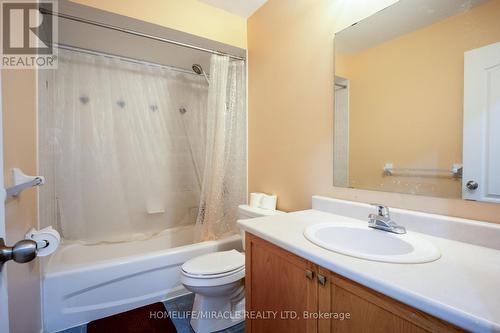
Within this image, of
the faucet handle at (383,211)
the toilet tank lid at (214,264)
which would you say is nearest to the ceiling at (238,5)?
the faucet handle at (383,211)

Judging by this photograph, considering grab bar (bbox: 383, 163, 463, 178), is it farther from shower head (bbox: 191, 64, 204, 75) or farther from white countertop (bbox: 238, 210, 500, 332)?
shower head (bbox: 191, 64, 204, 75)

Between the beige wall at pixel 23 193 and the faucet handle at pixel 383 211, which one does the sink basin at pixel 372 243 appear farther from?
the beige wall at pixel 23 193

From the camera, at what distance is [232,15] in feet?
6.89

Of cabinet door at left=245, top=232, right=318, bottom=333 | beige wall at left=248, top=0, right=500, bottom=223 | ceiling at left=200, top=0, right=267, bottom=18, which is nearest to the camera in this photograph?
cabinet door at left=245, top=232, right=318, bottom=333

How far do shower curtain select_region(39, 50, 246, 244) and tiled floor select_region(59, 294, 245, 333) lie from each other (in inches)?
20.4

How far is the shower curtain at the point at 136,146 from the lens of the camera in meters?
2.00

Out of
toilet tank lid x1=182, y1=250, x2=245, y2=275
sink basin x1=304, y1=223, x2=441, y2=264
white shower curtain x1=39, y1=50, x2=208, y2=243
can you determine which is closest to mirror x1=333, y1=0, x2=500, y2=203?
sink basin x1=304, y1=223, x2=441, y2=264

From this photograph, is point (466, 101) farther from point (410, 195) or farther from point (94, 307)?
point (94, 307)

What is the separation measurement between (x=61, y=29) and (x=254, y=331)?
246 cm

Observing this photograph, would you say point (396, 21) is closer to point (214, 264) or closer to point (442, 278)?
point (442, 278)

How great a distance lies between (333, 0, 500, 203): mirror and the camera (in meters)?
0.92

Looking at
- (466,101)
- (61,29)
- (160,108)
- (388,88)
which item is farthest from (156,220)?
(466,101)

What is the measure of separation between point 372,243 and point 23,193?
1726 millimetres

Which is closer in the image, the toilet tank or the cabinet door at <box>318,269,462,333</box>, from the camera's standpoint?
the cabinet door at <box>318,269,462,333</box>
